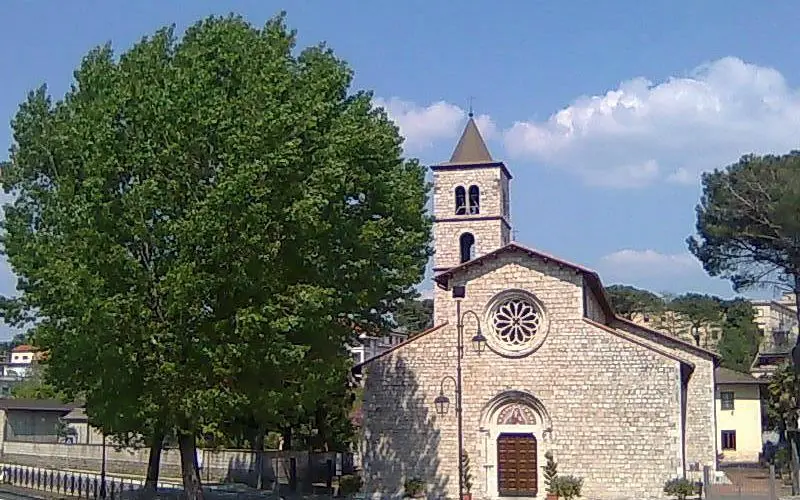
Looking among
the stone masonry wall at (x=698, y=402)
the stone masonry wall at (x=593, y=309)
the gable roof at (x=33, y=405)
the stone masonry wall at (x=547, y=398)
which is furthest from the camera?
the gable roof at (x=33, y=405)

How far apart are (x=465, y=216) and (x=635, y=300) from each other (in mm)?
70588

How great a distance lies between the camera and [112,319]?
24.3m

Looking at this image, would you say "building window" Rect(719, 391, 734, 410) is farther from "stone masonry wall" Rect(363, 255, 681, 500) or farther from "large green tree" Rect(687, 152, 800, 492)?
"stone masonry wall" Rect(363, 255, 681, 500)

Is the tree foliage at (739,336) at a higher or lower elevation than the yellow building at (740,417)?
higher

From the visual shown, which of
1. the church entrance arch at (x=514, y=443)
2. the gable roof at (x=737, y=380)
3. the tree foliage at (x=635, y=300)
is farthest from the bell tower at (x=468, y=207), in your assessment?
the tree foliage at (x=635, y=300)

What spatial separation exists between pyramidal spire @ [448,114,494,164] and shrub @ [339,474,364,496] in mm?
19981

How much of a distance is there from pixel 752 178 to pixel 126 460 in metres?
38.7

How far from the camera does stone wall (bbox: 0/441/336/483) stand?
41988 millimetres

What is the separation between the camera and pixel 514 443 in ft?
119

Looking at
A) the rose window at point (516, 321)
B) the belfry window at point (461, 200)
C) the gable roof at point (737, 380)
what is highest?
the belfry window at point (461, 200)

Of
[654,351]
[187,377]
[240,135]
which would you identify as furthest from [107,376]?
[654,351]

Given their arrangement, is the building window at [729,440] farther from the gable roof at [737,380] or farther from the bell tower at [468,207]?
the bell tower at [468,207]

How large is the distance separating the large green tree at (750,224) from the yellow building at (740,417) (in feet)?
75.4

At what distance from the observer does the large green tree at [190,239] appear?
997 inches
